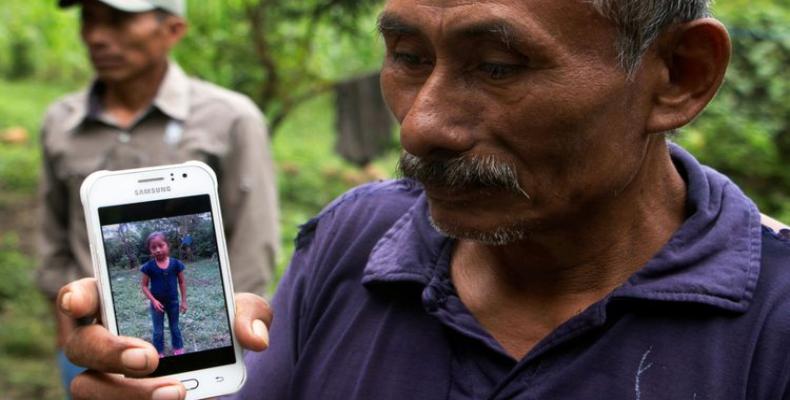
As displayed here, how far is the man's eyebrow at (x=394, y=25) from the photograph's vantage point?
1.81 m

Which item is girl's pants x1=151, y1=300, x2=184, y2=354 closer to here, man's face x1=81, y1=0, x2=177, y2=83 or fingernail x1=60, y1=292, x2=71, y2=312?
fingernail x1=60, y1=292, x2=71, y2=312

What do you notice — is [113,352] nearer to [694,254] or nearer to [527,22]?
[527,22]

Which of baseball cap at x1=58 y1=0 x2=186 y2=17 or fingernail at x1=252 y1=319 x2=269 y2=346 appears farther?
baseball cap at x1=58 y1=0 x2=186 y2=17

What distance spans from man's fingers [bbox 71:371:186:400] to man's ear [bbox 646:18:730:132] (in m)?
0.95

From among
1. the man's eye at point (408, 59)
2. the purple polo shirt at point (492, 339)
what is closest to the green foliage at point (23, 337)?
the purple polo shirt at point (492, 339)

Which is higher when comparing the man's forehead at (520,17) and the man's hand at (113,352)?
the man's forehead at (520,17)

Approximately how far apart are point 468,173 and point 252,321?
0.48 metres

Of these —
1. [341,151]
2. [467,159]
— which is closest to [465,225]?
[467,159]

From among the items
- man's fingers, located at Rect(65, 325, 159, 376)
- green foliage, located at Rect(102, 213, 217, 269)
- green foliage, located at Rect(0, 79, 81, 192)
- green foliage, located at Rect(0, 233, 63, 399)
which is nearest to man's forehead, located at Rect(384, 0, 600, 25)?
green foliage, located at Rect(102, 213, 217, 269)

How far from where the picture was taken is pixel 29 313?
744 centimetres

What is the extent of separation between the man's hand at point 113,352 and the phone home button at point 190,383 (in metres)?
0.07

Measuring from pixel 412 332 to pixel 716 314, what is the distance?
0.54 m

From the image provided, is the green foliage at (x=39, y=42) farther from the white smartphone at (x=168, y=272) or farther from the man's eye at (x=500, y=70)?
the man's eye at (x=500, y=70)

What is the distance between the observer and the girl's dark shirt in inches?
73.5
